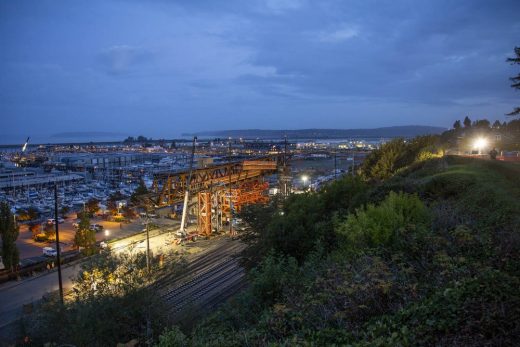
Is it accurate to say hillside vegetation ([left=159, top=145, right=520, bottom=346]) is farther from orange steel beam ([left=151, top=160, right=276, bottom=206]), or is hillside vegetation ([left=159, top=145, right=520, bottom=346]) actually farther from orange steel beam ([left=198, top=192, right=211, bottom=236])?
orange steel beam ([left=198, top=192, right=211, bottom=236])

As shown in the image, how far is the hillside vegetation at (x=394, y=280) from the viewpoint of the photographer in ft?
13.3

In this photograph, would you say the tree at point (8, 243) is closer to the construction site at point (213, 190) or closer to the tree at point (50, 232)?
the construction site at point (213, 190)

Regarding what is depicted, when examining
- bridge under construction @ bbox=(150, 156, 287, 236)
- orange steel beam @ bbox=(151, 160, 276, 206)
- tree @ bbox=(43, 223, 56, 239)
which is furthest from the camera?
tree @ bbox=(43, 223, 56, 239)

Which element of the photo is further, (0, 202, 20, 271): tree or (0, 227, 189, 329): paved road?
(0, 202, 20, 271): tree

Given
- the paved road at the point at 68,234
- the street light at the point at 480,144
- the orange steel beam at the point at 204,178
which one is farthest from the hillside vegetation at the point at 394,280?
the paved road at the point at 68,234

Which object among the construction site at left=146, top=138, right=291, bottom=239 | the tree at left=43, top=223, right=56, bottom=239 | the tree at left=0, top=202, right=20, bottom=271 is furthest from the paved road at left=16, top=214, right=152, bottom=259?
the tree at left=0, top=202, right=20, bottom=271

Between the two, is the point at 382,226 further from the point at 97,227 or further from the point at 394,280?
the point at 97,227

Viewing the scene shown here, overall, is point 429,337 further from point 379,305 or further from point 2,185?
point 2,185

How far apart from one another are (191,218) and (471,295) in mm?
28793

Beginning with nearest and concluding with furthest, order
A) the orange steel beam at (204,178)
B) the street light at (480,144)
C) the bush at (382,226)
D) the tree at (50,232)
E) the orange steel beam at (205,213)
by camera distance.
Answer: the bush at (382,226) → the orange steel beam at (204,178) → the orange steel beam at (205,213) → the street light at (480,144) → the tree at (50,232)

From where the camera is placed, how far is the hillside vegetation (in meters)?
4.06

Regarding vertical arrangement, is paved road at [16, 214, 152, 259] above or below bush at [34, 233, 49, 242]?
below

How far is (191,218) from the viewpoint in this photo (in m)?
31.8

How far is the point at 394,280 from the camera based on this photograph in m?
5.64
